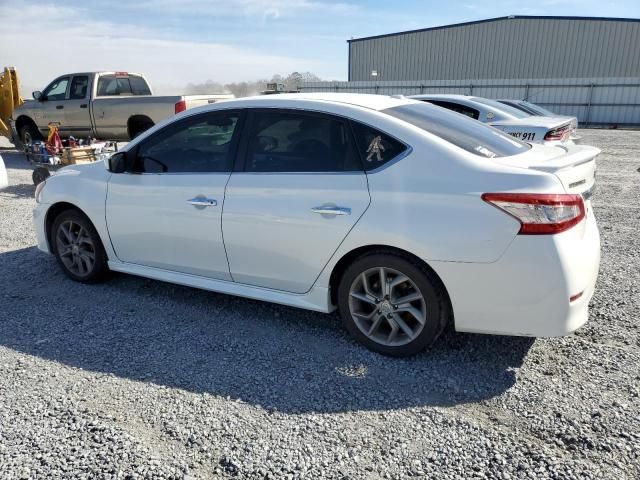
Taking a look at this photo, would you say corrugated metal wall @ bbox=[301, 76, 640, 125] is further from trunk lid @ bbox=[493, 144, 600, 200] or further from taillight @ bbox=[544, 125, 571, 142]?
trunk lid @ bbox=[493, 144, 600, 200]

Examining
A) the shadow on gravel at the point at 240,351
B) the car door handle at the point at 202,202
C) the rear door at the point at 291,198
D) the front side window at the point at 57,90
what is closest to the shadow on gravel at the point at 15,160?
the front side window at the point at 57,90

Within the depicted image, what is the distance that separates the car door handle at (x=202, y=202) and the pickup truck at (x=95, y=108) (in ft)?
A: 26.0

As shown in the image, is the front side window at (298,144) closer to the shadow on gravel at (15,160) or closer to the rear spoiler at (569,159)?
the rear spoiler at (569,159)

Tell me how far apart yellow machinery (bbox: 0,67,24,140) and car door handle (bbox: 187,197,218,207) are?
13.6 meters

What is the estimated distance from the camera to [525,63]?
32.1m

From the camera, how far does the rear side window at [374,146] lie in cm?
331

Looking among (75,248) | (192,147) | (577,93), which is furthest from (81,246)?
(577,93)

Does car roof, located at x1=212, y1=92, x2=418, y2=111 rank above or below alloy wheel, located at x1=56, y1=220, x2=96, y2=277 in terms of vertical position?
above

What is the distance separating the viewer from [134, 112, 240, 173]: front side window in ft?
12.9

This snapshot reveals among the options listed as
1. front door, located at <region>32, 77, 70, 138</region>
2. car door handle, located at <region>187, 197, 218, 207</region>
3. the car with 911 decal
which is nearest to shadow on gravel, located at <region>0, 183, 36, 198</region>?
front door, located at <region>32, 77, 70, 138</region>

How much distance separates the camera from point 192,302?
4.43 m

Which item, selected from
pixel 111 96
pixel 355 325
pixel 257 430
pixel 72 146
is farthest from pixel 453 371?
pixel 111 96

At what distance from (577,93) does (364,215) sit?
86.2 ft

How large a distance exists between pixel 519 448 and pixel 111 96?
1286 centimetres
